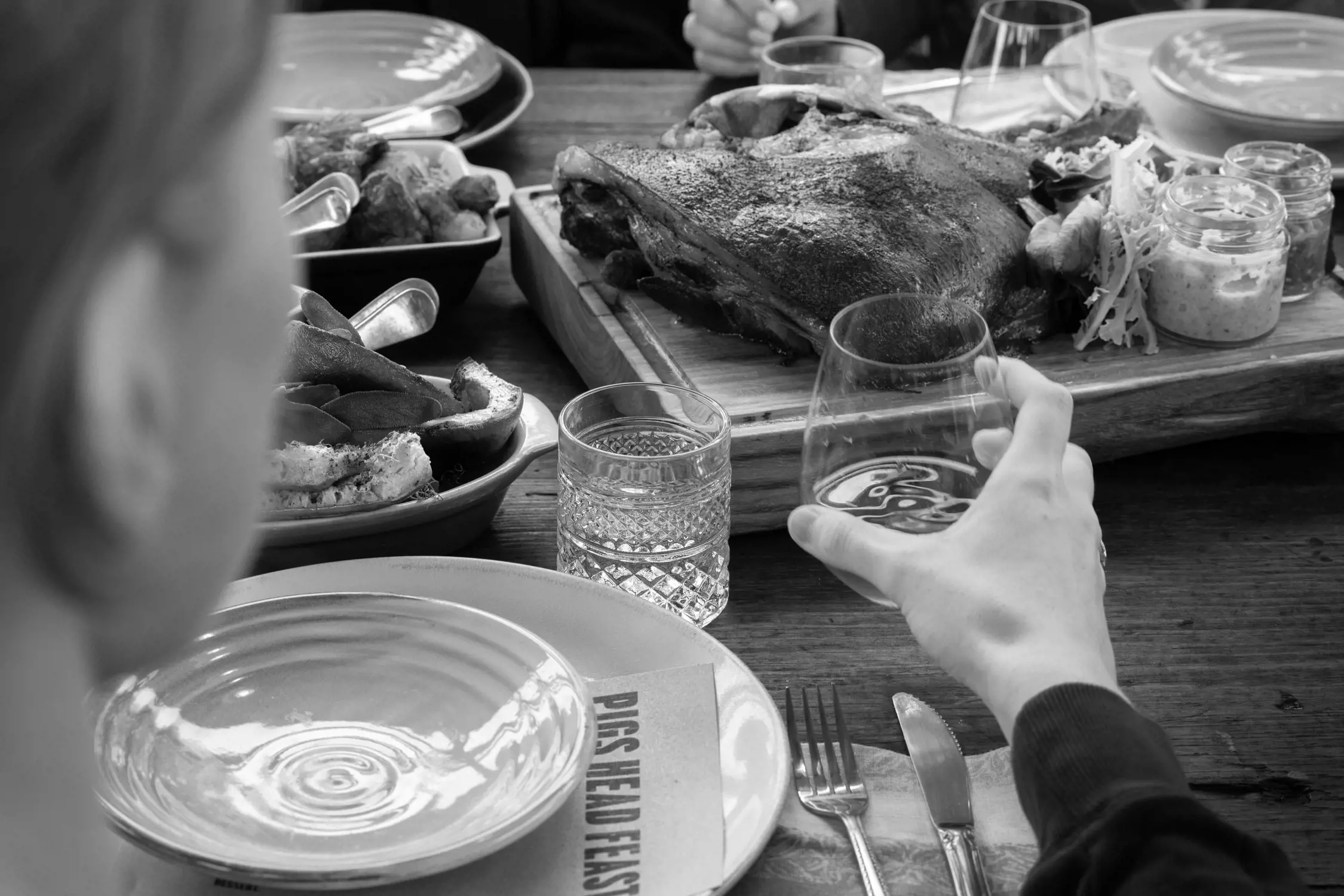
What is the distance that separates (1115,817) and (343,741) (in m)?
0.39

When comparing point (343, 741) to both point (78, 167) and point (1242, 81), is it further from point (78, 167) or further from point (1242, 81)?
point (1242, 81)

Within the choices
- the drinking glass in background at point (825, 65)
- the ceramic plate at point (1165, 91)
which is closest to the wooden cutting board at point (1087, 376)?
the ceramic plate at point (1165, 91)

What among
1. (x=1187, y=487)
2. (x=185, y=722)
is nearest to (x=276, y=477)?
(x=185, y=722)

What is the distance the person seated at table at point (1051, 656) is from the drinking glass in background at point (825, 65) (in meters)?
1.12

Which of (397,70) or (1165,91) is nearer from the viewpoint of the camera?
(1165,91)

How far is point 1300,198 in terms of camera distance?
1.38 meters

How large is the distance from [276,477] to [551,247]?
2.01ft

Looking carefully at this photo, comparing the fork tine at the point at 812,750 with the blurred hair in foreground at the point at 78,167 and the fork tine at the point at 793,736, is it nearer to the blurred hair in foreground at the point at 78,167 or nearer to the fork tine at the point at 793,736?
the fork tine at the point at 793,736

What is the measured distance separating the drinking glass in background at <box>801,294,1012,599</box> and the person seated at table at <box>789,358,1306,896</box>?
2cm

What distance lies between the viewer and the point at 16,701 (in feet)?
1.19

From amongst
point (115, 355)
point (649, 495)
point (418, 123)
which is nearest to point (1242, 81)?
point (418, 123)

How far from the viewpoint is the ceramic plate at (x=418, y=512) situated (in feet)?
2.98

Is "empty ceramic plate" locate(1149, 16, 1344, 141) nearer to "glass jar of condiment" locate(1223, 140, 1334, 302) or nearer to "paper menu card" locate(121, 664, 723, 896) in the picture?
"glass jar of condiment" locate(1223, 140, 1334, 302)

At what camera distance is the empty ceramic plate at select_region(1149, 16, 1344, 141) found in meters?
1.94
